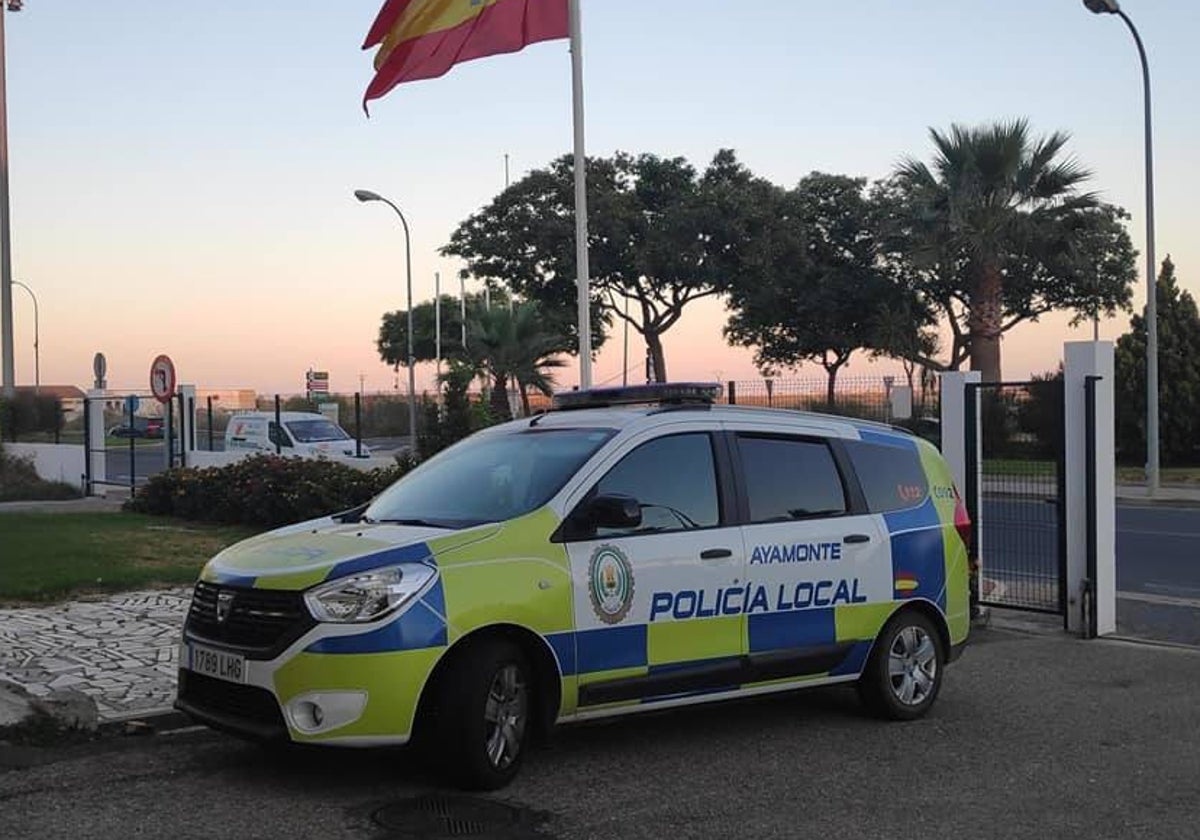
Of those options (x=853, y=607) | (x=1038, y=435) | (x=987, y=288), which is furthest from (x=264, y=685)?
(x=987, y=288)

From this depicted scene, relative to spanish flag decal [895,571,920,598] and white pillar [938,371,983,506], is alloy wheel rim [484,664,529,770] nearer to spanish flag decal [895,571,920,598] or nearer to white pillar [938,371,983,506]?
spanish flag decal [895,571,920,598]

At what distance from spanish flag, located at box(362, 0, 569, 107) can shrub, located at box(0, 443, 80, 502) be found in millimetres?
14011

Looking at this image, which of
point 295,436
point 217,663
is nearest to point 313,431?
point 295,436

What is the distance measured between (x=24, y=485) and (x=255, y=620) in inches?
862

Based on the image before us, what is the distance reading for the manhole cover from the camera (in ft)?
17.5

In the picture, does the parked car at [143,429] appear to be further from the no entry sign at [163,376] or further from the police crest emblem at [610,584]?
the police crest emblem at [610,584]

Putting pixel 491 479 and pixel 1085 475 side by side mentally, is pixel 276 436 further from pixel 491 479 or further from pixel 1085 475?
pixel 491 479

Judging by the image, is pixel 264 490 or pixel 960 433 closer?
pixel 960 433

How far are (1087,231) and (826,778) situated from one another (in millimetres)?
30805

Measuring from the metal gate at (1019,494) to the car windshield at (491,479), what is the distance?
545 centimetres

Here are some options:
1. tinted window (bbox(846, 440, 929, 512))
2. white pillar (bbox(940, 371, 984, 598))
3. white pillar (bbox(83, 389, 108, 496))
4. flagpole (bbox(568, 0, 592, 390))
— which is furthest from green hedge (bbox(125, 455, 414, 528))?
tinted window (bbox(846, 440, 929, 512))

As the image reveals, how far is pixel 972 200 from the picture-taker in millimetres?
32250

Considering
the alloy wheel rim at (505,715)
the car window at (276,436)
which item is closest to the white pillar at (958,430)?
the alloy wheel rim at (505,715)

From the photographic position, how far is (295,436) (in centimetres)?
2755
